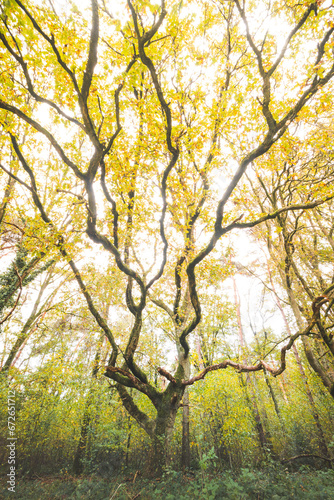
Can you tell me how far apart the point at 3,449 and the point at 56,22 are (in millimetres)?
11514

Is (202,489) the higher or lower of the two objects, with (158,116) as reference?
lower

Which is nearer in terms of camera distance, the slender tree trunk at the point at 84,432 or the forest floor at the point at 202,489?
the forest floor at the point at 202,489

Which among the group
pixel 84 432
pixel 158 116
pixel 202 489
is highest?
pixel 158 116

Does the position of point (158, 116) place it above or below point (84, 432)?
above

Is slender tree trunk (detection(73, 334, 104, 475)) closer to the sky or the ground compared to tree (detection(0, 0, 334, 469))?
closer to the ground

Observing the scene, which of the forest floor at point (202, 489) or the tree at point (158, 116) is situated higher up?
the tree at point (158, 116)

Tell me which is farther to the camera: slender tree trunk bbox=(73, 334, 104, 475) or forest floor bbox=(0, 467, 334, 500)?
slender tree trunk bbox=(73, 334, 104, 475)

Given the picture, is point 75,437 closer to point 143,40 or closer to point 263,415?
point 263,415

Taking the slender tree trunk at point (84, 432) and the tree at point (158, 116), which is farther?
the slender tree trunk at point (84, 432)

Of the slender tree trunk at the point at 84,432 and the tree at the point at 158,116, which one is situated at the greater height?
the tree at the point at 158,116

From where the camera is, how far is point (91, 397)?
297 inches

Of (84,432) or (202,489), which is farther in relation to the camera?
(84,432)

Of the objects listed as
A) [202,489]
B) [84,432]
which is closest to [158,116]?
[202,489]

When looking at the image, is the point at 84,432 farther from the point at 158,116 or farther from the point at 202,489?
the point at 158,116
